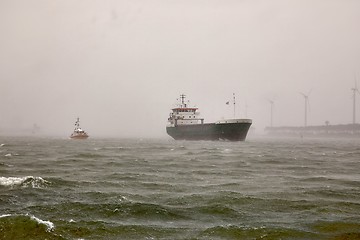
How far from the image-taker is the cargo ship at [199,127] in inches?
3723

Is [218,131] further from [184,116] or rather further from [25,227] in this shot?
[25,227]

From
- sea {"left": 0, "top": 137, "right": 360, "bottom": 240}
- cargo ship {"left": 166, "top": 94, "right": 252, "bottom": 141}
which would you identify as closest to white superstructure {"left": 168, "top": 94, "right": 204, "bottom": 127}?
cargo ship {"left": 166, "top": 94, "right": 252, "bottom": 141}

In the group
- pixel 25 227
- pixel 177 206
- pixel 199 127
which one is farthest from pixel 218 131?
pixel 25 227

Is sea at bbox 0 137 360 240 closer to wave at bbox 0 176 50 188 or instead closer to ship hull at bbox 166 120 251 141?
wave at bbox 0 176 50 188

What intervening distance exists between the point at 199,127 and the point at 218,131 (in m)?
11.0

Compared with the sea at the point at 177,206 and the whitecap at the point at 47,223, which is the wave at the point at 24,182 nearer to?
the sea at the point at 177,206

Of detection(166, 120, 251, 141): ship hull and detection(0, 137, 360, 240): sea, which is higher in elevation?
detection(166, 120, 251, 141): ship hull

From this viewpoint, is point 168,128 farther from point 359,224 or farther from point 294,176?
point 359,224

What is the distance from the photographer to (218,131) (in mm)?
98312

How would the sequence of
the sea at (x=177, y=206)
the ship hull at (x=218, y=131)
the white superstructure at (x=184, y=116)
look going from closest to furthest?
the sea at (x=177, y=206), the ship hull at (x=218, y=131), the white superstructure at (x=184, y=116)

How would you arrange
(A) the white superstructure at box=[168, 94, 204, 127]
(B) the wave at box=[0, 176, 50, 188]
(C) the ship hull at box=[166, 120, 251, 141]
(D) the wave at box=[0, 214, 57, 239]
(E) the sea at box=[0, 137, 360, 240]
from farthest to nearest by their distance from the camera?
(A) the white superstructure at box=[168, 94, 204, 127]
(C) the ship hull at box=[166, 120, 251, 141]
(B) the wave at box=[0, 176, 50, 188]
(E) the sea at box=[0, 137, 360, 240]
(D) the wave at box=[0, 214, 57, 239]

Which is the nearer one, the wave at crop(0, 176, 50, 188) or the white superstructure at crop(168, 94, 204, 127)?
the wave at crop(0, 176, 50, 188)

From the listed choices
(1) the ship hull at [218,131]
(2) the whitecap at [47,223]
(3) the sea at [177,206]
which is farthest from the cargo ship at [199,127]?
(2) the whitecap at [47,223]

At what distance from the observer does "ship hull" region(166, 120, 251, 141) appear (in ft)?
309
